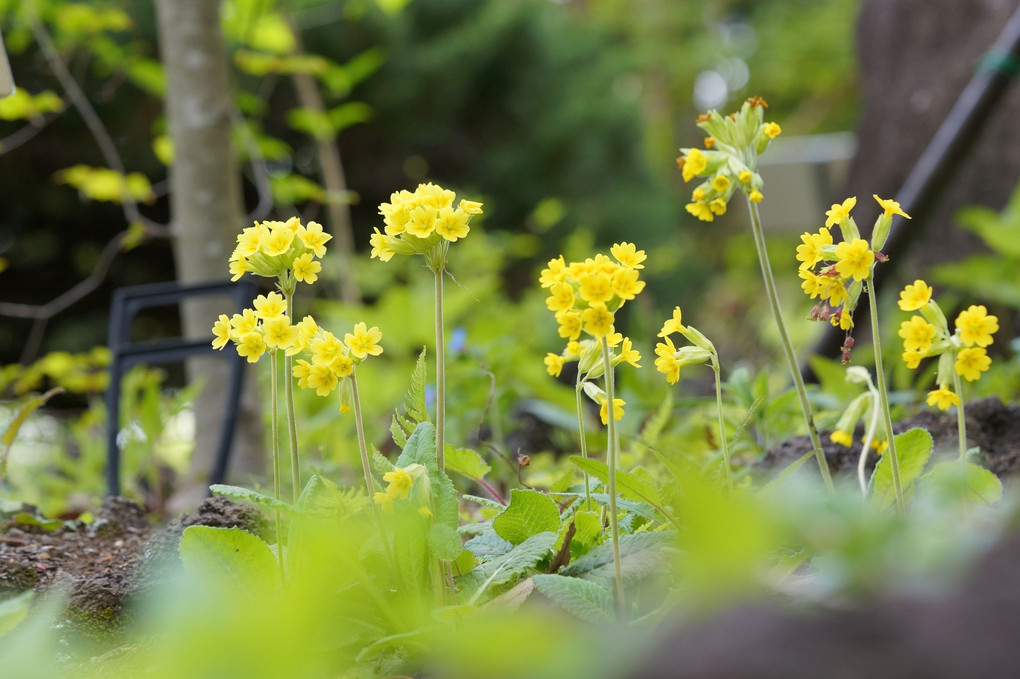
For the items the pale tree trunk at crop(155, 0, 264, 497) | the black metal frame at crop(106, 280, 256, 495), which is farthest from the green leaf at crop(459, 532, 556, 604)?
the pale tree trunk at crop(155, 0, 264, 497)

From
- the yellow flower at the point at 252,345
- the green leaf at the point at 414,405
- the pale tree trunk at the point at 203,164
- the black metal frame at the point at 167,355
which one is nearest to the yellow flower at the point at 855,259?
the green leaf at the point at 414,405

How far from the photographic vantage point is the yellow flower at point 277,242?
2.26 feet

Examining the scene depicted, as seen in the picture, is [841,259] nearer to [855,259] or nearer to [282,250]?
[855,259]

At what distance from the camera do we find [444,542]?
629 mm

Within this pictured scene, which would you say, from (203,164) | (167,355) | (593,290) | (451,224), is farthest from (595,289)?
(203,164)

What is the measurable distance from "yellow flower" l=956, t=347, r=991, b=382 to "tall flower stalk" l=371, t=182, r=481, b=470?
0.40 m

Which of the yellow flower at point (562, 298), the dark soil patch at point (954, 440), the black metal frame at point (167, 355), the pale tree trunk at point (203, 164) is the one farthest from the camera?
the pale tree trunk at point (203, 164)

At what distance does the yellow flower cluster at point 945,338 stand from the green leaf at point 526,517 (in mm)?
302

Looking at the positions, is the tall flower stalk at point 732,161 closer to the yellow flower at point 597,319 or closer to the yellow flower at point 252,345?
the yellow flower at point 597,319

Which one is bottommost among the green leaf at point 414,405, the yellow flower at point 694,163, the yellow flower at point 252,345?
the green leaf at point 414,405

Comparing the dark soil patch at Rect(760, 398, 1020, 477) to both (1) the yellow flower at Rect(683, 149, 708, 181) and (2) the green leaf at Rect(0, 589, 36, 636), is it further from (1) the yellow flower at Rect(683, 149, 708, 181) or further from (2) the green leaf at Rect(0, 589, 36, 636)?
(2) the green leaf at Rect(0, 589, 36, 636)

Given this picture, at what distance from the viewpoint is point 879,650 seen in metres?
0.33

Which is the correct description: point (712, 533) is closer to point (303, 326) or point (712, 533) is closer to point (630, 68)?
point (303, 326)

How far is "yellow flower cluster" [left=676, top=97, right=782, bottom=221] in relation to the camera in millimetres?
720
